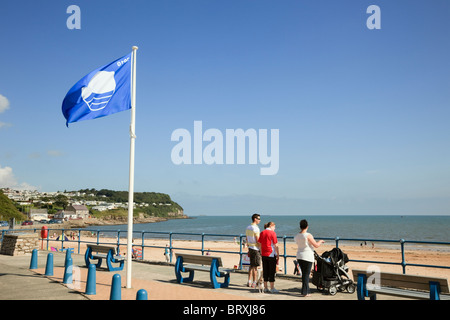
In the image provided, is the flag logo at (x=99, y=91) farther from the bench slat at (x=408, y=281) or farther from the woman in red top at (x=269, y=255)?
the bench slat at (x=408, y=281)

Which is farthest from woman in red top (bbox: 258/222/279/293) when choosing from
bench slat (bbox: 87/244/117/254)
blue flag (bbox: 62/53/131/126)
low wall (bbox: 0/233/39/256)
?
low wall (bbox: 0/233/39/256)

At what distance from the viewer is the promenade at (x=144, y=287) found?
7.97 metres

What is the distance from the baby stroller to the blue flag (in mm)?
6046

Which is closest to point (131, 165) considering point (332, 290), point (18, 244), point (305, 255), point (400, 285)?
point (305, 255)

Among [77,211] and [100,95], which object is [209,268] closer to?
[100,95]

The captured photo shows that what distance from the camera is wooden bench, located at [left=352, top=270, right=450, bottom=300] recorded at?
6156 mm

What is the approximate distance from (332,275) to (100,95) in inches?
278

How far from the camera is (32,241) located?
17.5 meters

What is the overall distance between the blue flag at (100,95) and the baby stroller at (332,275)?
19.8 ft

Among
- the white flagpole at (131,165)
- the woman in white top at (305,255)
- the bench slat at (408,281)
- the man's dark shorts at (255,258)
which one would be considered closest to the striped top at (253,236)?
the man's dark shorts at (255,258)
